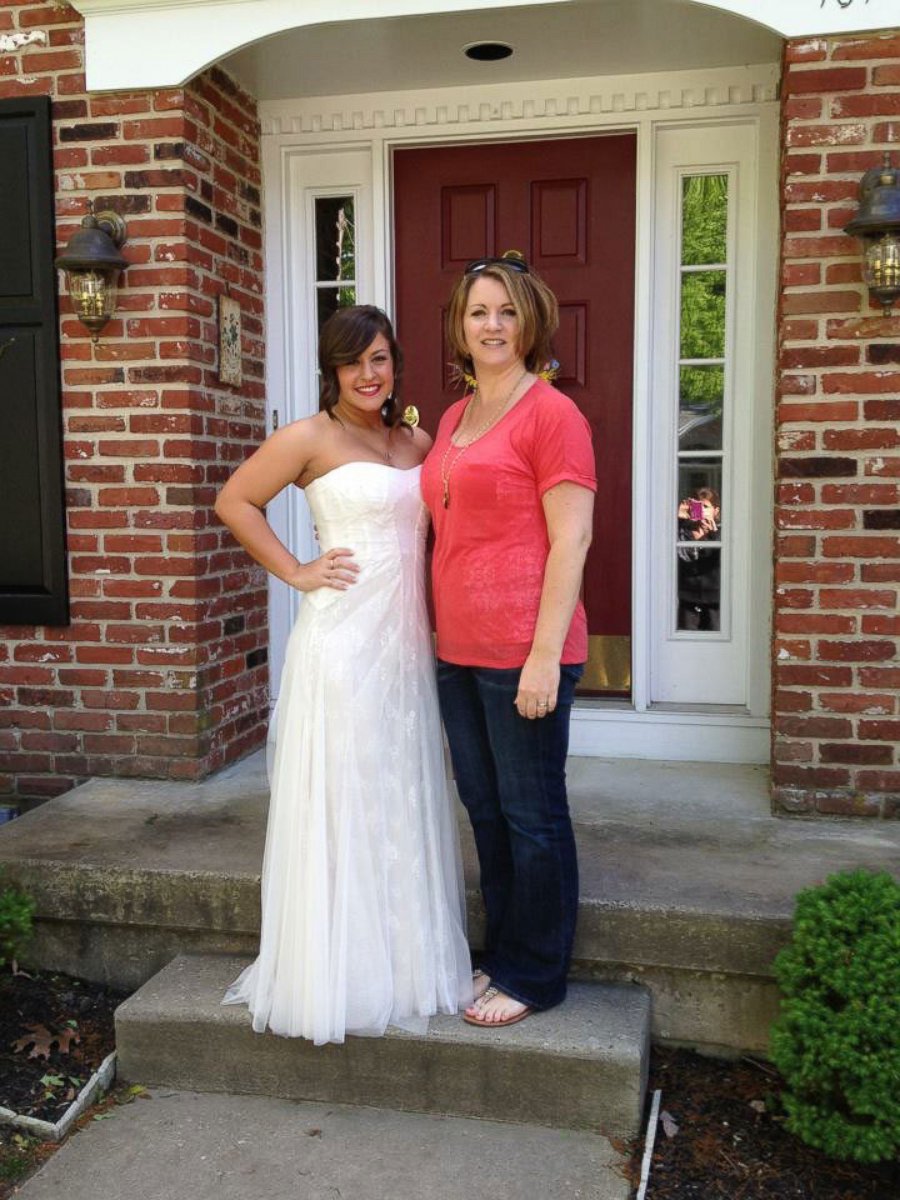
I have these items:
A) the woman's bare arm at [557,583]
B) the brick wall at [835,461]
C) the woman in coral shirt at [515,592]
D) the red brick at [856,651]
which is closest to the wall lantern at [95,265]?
the woman in coral shirt at [515,592]

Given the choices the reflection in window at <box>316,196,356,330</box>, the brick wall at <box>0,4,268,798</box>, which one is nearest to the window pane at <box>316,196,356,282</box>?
the reflection in window at <box>316,196,356,330</box>

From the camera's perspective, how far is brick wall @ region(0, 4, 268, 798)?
3.84m

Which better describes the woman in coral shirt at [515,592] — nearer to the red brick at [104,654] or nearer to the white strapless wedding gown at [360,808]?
the white strapless wedding gown at [360,808]

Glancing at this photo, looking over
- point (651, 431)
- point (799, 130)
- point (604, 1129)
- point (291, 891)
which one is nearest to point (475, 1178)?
point (604, 1129)

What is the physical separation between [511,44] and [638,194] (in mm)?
685

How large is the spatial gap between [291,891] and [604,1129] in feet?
2.93

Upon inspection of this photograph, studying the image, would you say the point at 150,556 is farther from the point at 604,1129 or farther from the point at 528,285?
the point at 604,1129

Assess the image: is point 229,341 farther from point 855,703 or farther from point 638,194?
point 855,703

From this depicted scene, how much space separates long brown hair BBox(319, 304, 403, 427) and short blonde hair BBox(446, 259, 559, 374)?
169 millimetres

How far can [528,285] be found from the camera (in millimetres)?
2506

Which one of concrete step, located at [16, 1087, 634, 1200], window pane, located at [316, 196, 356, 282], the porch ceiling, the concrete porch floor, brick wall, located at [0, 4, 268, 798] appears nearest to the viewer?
concrete step, located at [16, 1087, 634, 1200]

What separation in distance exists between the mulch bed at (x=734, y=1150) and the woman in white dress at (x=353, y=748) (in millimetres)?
569

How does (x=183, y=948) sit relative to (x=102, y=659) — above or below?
below

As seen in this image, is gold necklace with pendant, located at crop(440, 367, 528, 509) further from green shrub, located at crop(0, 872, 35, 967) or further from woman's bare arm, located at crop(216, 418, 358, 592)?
green shrub, located at crop(0, 872, 35, 967)
